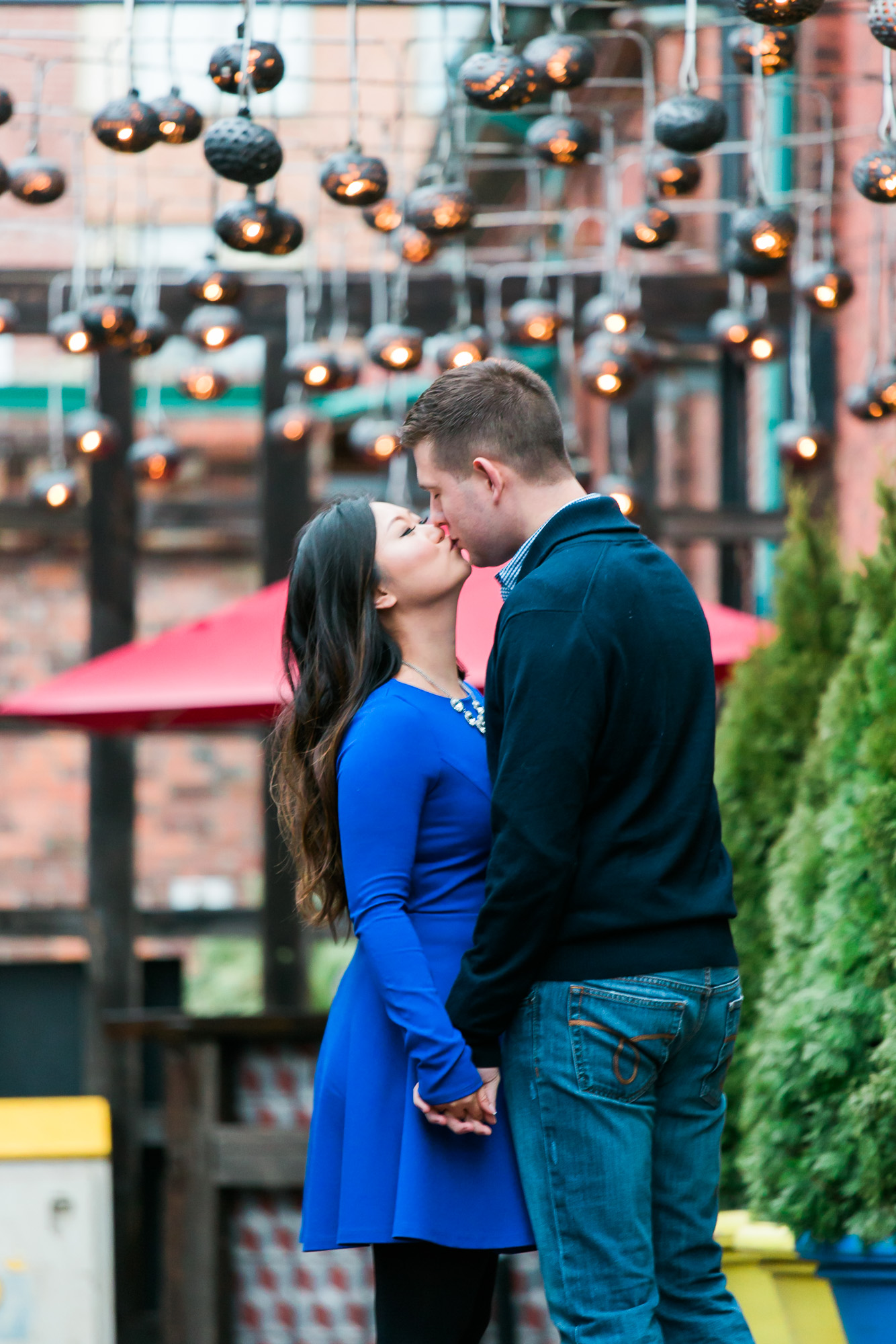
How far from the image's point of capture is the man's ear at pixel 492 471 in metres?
2.17

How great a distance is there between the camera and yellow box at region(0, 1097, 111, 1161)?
4.27 metres

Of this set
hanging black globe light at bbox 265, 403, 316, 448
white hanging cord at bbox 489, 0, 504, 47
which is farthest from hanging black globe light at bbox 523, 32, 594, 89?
hanging black globe light at bbox 265, 403, 316, 448

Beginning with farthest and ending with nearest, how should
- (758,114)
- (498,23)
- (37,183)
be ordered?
(37,183) → (758,114) → (498,23)

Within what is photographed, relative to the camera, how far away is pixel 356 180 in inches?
156

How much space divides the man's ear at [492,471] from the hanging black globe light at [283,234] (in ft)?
6.37

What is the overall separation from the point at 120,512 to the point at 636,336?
7.40 ft

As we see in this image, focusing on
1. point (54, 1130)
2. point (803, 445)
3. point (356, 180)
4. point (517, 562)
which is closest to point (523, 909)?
point (517, 562)

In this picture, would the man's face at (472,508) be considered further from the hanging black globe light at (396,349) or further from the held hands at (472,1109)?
the hanging black globe light at (396,349)

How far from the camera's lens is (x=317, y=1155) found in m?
2.26

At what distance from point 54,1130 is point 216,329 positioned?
2.51 m

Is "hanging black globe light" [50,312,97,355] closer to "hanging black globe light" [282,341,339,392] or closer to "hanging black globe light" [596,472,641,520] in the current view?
"hanging black globe light" [282,341,339,392]

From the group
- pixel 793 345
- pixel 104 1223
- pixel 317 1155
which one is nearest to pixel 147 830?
pixel 793 345

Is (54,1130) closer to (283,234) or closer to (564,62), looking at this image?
(283,234)

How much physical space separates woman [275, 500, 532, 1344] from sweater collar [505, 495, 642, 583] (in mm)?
240
